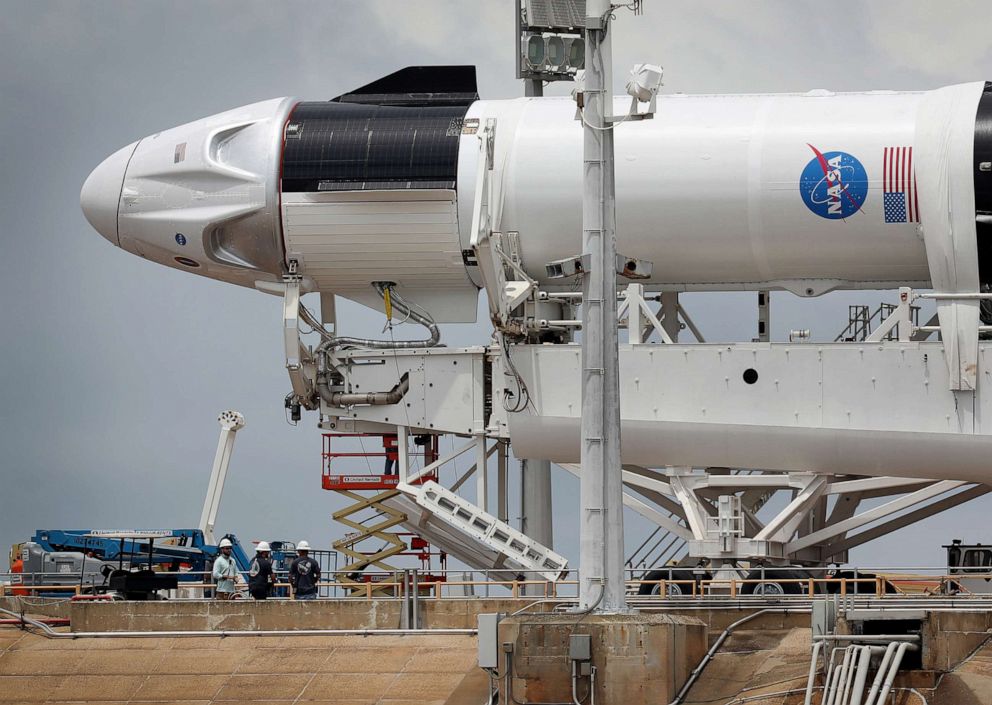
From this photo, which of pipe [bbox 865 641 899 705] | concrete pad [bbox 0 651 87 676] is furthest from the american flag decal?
concrete pad [bbox 0 651 87 676]

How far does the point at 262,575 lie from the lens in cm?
3562

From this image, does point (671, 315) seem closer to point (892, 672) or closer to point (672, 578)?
point (672, 578)

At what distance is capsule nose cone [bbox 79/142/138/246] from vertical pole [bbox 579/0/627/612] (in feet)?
55.6

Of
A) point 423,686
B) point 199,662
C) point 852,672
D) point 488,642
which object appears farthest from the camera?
point 199,662

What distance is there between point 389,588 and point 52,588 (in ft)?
23.9

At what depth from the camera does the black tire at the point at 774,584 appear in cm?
3447

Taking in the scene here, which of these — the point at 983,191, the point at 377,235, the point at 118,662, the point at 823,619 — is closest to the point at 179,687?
the point at 118,662

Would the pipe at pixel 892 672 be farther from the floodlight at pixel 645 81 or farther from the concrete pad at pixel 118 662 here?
the concrete pad at pixel 118 662

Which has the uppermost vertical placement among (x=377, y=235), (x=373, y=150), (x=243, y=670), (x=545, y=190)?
(x=373, y=150)

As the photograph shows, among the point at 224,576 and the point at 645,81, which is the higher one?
the point at 645,81

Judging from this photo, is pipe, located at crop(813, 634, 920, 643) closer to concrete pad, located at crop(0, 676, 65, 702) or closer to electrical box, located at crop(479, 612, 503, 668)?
electrical box, located at crop(479, 612, 503, 668)

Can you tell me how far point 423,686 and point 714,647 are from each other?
5168mm

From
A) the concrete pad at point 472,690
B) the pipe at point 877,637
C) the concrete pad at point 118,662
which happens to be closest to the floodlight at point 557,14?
the pipe at point 877,637

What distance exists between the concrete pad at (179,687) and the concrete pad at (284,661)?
0.61m
